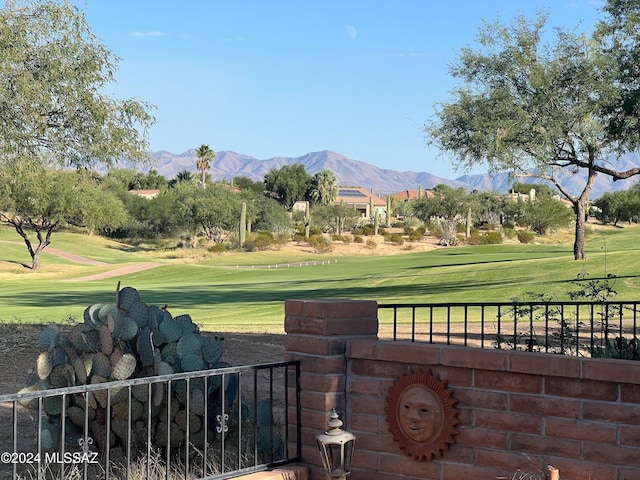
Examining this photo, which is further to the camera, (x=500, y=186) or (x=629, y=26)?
(x=500, y=186)

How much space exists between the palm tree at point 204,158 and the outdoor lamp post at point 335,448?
135 m

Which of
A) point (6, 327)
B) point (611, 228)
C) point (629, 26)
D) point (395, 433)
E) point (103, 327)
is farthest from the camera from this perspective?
point (611, 228)

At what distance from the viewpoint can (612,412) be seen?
209 inches

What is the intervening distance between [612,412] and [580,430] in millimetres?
246

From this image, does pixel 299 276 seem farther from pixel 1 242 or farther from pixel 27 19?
pixel 1 242

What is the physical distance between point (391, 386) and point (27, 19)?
39.0 feet

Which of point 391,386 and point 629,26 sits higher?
point 629,26

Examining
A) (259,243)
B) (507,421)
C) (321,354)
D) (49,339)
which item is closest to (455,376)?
(507,421)

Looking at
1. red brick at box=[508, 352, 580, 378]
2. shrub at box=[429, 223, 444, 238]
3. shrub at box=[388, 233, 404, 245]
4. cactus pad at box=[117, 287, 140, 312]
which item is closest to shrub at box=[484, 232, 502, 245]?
shrub at box=[429, 223, 444, 238]

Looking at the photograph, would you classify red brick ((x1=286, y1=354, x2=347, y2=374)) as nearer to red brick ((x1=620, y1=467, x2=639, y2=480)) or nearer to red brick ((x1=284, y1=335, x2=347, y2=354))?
red brick ((x1=284, y1=335, x2=347, y2=354))

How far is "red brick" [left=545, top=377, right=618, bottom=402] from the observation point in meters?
5.34

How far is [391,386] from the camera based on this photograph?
640 cm

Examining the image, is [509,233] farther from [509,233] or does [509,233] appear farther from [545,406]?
[545,406]

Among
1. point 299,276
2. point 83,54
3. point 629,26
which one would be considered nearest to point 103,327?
point 83,54
